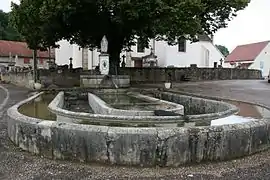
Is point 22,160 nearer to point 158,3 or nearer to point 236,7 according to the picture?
point 158,3

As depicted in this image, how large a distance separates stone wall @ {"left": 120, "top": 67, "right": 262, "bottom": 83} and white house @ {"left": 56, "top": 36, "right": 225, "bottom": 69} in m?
6.80

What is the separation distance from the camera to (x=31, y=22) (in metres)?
20.0

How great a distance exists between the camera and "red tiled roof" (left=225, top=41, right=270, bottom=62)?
56.0 meters

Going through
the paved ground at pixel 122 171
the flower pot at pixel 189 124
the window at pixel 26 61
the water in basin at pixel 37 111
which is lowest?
the paved ground at pixel 122 171

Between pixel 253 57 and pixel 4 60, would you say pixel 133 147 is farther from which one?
pixel 4 60

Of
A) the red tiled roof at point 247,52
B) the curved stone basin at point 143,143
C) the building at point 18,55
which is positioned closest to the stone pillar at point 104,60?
the curved stone basin at point 143,143

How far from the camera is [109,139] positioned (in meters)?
5.57

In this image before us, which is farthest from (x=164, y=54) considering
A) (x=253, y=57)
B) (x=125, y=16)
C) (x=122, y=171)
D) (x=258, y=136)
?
(x=122, y=171)

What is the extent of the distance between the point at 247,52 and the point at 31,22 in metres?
46.7

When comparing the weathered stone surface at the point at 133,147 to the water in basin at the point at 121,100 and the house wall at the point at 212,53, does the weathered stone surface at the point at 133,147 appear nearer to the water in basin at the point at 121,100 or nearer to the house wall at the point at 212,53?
the water in basin at the point at 121,100

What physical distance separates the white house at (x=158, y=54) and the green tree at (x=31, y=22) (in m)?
15.9

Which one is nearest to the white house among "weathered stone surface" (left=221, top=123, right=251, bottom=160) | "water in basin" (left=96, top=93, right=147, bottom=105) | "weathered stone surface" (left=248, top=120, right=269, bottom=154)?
"water in basin" (left=96, top=93, right=147, bottom=105)

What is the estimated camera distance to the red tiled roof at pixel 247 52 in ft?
184

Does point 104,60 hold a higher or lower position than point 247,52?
Answer: lower
